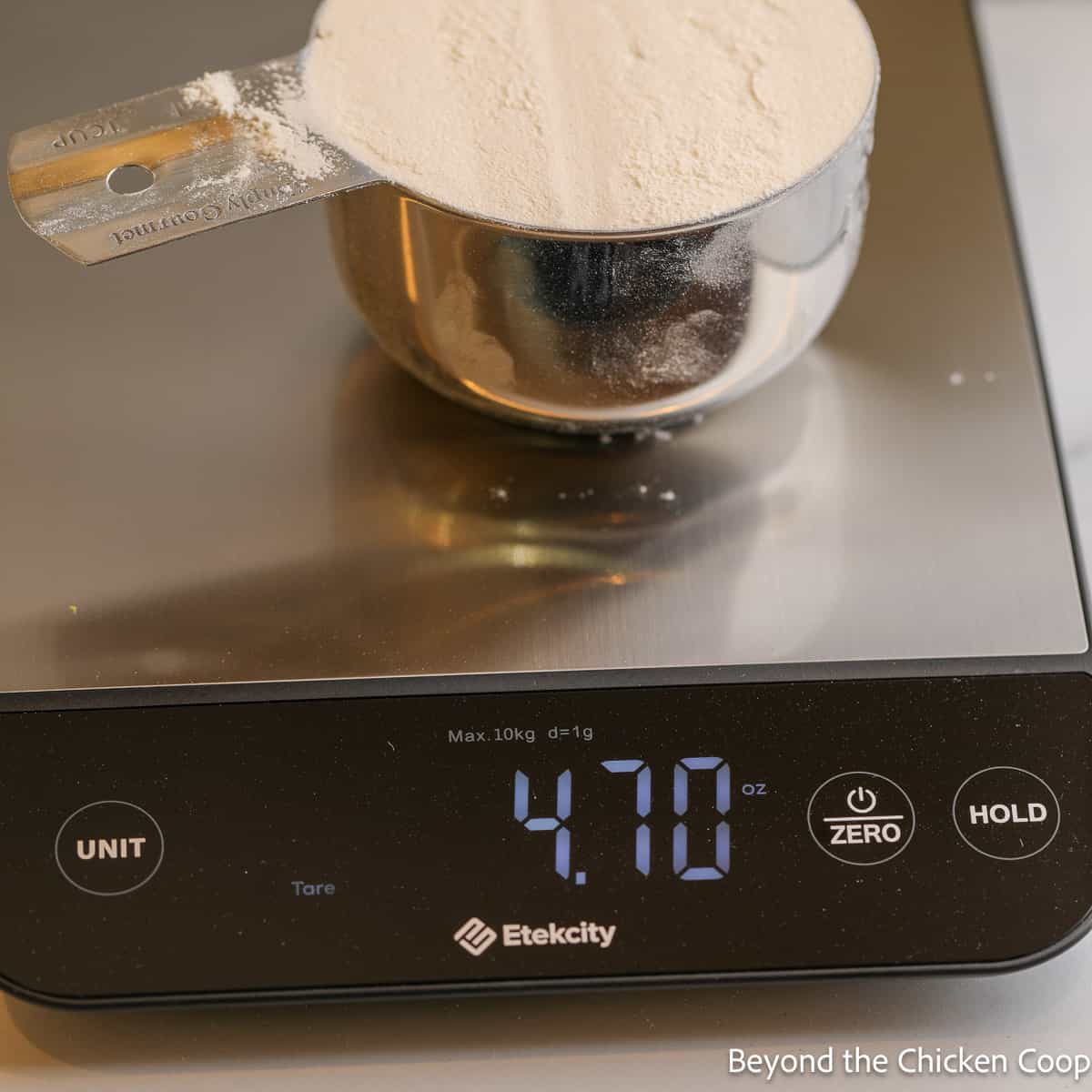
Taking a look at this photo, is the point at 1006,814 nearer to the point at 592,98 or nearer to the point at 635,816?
the point at 635,816

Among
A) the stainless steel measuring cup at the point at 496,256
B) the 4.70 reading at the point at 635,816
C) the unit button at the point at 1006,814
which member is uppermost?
the stainless steel measuring cup at the point at 496,256

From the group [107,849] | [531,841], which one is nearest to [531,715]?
[531,841]

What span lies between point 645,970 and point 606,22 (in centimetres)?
34

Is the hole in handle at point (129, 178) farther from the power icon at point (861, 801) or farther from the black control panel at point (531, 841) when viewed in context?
the power icon at point (861, 801)

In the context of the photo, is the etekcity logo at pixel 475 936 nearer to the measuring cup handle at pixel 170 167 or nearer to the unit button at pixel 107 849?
the unit button at pixel 107 849

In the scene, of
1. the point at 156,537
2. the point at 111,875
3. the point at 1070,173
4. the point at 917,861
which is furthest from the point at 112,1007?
the point at 1070,173

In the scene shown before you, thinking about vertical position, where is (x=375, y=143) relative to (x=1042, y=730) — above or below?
above

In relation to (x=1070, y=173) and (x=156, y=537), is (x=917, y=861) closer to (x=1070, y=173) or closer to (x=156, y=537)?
(x=156, y=537)

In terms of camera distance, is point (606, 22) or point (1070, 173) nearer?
point (606, 22)

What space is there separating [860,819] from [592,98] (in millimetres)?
263

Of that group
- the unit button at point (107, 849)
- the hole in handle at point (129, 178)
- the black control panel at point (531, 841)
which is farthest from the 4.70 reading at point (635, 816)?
the hole in handle at point (129, 178)

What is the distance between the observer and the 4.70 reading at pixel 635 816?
0.47m

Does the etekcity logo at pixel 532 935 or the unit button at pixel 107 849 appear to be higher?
the unit button at pixel 107 849

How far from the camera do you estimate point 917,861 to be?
18.5 inches
